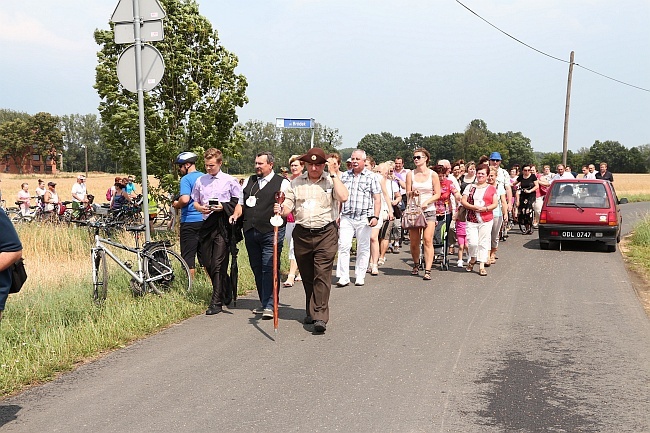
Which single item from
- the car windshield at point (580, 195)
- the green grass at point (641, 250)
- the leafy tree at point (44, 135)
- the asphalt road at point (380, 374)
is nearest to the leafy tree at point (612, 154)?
the leafy tree at point (44, 135)

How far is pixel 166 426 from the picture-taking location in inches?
181

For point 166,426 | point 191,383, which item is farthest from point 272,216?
point 166,426

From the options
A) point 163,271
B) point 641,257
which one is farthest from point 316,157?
point 641,257

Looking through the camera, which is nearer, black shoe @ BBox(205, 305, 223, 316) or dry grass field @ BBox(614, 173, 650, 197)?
black shoe @ BBox(205, 305, 223, 316)

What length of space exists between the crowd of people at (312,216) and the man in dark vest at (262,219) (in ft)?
0.04

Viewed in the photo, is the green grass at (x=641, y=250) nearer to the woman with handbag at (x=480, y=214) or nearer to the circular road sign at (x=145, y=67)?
the woman with handbag at (x=480, y=214)

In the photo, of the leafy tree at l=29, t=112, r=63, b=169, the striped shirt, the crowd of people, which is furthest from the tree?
the leafy tree at l=29, t=112, r=63, b=169

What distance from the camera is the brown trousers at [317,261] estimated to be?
24.4 ft

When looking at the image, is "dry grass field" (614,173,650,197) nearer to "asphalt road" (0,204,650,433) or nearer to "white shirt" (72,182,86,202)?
"white shirt" (72,182,86,202)

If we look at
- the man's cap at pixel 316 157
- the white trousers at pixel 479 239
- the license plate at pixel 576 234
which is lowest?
the license plate at pixel 576 234

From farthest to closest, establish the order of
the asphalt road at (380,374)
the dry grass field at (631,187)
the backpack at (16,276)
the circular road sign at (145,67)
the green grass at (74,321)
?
the dry grass field at (631,187) < the circular road sign at (145,67) < the green grass at (74,321) < the asphalt road at (380,374) < the backpack at (16,276)

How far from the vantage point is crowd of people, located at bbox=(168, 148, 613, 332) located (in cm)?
769

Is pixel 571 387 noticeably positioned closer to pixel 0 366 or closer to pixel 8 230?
pixel 8 230

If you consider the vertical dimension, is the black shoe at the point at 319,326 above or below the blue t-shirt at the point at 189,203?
below
